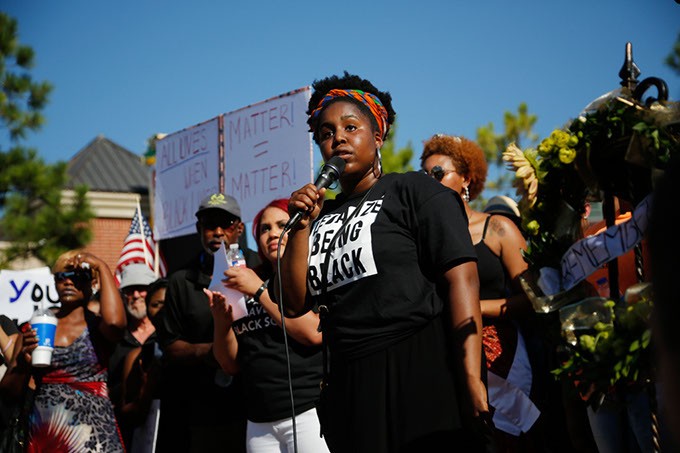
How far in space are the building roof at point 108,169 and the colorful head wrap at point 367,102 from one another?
96.1ft

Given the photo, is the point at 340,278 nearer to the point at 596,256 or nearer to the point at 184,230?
the point at 596,256

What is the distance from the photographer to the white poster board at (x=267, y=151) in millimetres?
6809

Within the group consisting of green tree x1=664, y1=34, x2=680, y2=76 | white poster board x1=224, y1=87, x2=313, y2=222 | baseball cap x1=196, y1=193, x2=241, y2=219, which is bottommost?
baseball cap x1=196, y1=193, x2=241, y2=219

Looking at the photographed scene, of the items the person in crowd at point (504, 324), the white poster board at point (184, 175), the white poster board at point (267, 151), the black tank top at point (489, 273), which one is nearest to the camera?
the person in crowd at point (504, 324)

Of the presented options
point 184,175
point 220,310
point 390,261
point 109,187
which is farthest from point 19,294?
point 109,187

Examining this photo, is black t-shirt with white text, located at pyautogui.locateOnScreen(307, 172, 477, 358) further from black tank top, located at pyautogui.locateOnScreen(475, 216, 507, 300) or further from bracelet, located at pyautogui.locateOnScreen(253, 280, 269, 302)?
bracelet, located at pyautogui.locateOnScreen(253, 280, 269, 302)

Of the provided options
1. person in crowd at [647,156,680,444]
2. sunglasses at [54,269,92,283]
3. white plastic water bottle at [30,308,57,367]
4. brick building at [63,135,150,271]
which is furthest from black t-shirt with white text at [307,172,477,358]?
brick building at [63,135,150,271]

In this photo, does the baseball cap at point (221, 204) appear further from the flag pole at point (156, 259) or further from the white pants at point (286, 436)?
the flag pole at point (156, 259)

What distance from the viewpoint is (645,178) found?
3.36m

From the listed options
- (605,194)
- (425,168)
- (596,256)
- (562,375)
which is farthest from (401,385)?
(425,168)

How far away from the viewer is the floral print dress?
18.1 feet

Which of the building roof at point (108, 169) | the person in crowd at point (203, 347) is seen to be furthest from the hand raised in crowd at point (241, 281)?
the building roof at point (108, 169)

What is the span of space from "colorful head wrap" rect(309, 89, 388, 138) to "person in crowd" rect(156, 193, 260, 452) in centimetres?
179

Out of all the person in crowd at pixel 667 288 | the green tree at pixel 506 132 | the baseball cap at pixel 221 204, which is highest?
the green tree at pixel 506 132
